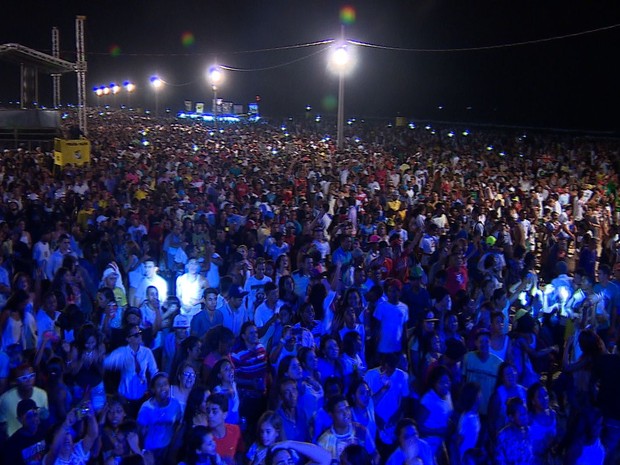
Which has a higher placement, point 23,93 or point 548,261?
point 23,93

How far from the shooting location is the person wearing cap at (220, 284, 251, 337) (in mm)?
7223

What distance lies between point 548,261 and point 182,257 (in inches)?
202

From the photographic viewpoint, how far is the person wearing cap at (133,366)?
5.86m

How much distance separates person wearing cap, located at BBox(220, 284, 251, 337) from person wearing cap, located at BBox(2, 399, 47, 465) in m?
2.52

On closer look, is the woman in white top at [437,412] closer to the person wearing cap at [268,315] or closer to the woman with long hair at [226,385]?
the woman with long hair at [226,385]

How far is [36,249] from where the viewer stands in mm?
9539

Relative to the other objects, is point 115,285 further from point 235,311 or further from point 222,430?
point 222,430

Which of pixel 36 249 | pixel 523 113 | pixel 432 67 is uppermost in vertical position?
pixel 432 67

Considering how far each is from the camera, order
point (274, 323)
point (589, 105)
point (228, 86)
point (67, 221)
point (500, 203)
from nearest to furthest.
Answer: point (274, 323) < point (67, 221) < point (500, 203) < point (589, 105) < point (228, 86)

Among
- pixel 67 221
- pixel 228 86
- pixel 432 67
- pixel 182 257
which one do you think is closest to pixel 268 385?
pixel 182 257

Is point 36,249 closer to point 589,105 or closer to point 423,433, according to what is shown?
point 423,433

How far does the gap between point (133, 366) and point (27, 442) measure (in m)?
1.28

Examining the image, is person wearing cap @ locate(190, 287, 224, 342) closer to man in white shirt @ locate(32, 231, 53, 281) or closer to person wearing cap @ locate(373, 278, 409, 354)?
person wearing cap @ locate(373, 278, 409, 354)

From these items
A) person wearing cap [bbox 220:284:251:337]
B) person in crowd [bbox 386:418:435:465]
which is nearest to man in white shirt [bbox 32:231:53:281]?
person wearing cap [bbox 220:284:251:337]
